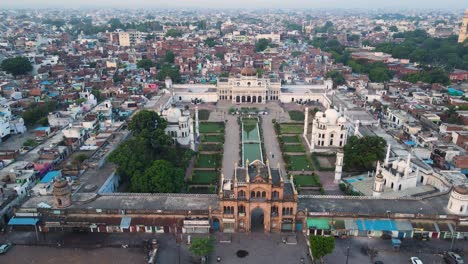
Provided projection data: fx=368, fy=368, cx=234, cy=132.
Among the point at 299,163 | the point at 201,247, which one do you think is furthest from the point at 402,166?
the point at 201,247

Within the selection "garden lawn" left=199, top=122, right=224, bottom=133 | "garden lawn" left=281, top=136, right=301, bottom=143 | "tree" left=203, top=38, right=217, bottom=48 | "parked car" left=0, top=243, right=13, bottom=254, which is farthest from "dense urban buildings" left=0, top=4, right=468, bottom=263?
"tree" left=203, top=38, right=217, bottom=48

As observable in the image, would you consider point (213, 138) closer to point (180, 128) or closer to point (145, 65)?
point (180, 128)

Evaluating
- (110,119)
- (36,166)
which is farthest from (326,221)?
(110,119)

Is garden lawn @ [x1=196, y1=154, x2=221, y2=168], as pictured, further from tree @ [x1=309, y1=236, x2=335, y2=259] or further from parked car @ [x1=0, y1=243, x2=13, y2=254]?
parked car @ [x1=0, y1=243, x2=13, y2=254]

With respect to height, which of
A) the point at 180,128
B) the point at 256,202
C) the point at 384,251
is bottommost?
the point at 384,251

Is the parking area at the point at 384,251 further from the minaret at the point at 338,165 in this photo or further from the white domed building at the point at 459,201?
the minaret at the point at 338,165

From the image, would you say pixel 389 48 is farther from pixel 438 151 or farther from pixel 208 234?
pixel 208 234

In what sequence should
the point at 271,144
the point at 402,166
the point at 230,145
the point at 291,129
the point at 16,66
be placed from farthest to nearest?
1. the point at 16,66
2. the point at 291,129
3. the point at 271,144
4. the point at 230,145
5. the point at 402,166
